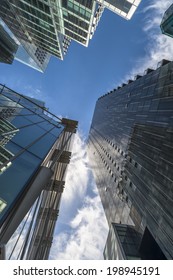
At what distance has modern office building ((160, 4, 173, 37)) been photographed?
1670 inches

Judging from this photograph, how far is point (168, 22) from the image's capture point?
1725 inches

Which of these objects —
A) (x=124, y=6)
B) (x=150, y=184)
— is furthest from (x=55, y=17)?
(x=150, y=184)

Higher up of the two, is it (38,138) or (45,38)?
(45,38)

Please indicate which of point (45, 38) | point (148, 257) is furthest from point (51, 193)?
point (45, 38)

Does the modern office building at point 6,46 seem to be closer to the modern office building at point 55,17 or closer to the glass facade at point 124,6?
the modern office building at point 55,17

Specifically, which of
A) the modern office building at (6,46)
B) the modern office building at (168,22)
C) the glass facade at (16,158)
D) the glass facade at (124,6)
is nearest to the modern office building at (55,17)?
the glass facade at (124,6)

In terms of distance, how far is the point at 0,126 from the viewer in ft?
26.6

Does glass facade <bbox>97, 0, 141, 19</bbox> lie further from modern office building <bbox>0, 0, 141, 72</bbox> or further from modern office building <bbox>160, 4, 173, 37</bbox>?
modern office building <bbox>160, 4, 173, 37</bbox>

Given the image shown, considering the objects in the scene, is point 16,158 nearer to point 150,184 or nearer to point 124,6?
point 150,184

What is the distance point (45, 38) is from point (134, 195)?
59.4 meters

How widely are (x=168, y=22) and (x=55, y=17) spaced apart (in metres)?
27.7

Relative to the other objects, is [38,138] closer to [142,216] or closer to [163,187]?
[163,187]

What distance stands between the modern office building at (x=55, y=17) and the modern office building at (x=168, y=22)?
7.37 meters

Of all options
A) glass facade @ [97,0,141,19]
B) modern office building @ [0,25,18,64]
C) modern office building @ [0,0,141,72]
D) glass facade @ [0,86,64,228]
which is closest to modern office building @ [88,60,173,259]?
glass facade @ [97,0,141,19]
